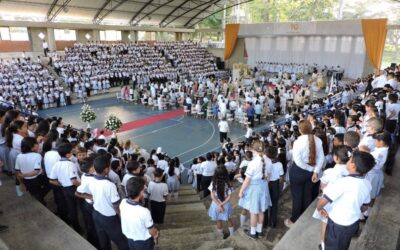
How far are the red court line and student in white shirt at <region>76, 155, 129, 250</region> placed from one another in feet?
30.5

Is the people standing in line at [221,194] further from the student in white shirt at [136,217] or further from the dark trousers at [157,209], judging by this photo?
the student in white shirt at [136,217]

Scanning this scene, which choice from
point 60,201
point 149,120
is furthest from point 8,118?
point 149,120

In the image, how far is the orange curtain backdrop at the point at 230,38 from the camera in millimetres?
28375

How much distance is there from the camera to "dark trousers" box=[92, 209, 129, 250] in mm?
3146

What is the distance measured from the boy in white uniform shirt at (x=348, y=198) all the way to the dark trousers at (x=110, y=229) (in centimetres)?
218

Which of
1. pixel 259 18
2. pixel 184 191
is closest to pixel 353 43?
pixel 259 18

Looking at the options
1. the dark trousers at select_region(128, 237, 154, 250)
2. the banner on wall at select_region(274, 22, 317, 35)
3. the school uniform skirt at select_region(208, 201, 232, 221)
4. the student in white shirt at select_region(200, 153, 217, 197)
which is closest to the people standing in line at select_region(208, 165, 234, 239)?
the school uniform skirt at select_region(208, 201, 232, 221)

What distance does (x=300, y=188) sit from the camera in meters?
3.78

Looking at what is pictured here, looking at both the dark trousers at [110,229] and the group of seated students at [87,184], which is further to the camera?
the dark trousers at [110,229]

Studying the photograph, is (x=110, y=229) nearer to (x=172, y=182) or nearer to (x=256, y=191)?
(x=256, y=191)

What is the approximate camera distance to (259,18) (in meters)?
29.0

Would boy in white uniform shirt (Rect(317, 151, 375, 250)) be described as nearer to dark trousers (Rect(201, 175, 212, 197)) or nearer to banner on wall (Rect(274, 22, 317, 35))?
dark trousers (Rect(201, 175, 212, 197))

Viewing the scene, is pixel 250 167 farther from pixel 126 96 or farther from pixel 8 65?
pixel 8 65

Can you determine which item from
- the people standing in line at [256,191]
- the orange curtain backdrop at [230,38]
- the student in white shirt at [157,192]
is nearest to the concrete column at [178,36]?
the orange curtain backdrop at [230,38]
